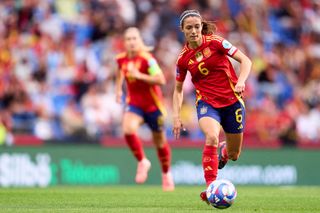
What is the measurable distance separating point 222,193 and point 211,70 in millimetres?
1938

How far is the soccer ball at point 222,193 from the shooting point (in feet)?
31.0

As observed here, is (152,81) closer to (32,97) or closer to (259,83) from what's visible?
(32,97)

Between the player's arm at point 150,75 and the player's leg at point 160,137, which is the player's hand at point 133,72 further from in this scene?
the player's leg at point 160,137

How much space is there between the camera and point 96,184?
63.6ft

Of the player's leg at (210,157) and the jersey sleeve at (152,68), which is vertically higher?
the jersey sleeve at (152,68)

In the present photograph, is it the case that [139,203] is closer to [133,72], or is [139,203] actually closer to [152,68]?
[133,72]

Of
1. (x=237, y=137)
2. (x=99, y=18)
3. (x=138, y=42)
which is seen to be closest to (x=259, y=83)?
(x=99, y=18)

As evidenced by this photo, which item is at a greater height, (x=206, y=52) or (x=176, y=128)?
(x=206, y=52)

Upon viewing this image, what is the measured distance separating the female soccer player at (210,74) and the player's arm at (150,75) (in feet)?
12.1

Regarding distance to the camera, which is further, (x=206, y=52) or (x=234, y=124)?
(x=234, y=124)

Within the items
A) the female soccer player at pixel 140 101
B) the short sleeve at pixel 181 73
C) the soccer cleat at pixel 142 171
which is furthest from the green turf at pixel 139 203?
the female soccer player at pixel 140 101

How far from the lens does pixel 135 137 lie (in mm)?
15047

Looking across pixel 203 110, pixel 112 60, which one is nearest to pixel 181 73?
pixel 203 110

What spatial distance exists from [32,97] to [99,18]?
3448 millimetres
